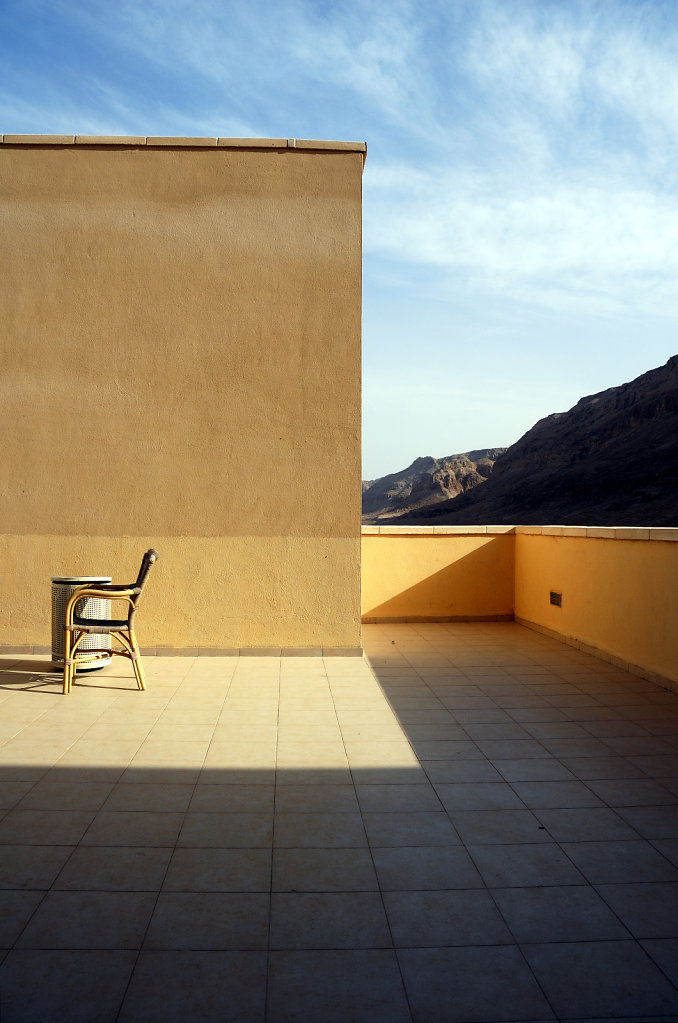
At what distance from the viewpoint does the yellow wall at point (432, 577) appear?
714cm

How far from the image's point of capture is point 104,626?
14.7ft

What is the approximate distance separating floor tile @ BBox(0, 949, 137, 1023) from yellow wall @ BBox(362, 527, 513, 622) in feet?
18.1

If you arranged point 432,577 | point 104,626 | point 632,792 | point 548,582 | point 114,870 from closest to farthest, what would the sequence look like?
point 114,870
point 632,792
point 104,626
point 548,582
point 432,577

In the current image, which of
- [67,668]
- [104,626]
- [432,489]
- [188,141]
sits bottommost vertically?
[67,668]

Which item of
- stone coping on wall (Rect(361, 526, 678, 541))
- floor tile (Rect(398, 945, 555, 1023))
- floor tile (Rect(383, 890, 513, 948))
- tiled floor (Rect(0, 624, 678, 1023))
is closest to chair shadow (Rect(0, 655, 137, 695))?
tiled floor (Rect(0, 624, 678, 1023))

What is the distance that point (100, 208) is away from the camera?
5449 millimetres

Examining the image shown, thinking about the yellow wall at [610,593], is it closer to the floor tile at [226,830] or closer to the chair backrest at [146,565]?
the floor tile at [226,830]

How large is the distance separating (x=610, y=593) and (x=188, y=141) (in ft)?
15.3

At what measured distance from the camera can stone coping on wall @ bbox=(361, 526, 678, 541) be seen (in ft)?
16.3

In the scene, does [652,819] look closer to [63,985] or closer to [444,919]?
[444,919]

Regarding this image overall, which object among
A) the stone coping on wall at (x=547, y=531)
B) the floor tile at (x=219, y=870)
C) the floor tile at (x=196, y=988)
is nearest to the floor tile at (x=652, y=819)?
the floor tile at (x=219, y=870)

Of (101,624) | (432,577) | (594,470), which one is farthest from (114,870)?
(594,470)

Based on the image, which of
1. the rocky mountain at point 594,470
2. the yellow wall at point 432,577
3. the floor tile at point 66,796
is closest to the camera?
the floor tile at point 66,796

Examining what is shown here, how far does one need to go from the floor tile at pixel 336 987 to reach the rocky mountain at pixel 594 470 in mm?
33745
